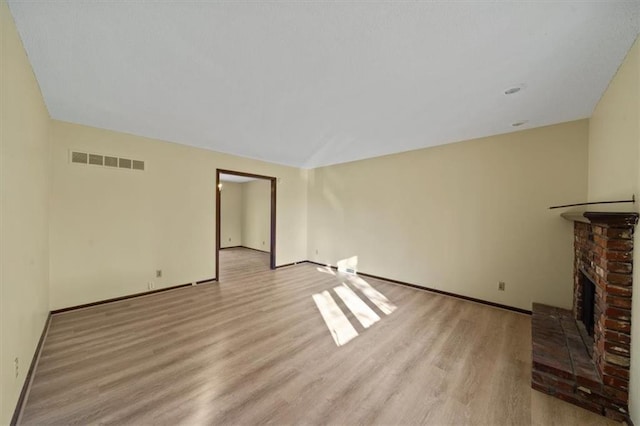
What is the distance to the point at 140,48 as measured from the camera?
1.66 metres

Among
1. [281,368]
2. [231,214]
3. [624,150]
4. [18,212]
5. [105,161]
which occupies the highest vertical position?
[105,161]

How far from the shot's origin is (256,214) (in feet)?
26.5

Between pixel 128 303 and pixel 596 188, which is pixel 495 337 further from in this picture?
pixel 128 303

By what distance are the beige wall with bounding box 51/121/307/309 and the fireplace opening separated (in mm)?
5127

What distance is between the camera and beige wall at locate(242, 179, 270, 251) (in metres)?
7.68

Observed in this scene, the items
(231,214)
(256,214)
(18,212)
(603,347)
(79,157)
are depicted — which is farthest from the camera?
(231,214)

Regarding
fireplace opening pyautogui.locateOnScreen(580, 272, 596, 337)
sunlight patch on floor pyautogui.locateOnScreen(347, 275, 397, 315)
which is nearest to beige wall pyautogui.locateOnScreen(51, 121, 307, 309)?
sunlight patch on floor pyautogui.locateOnScreen(347, 275, 397, 315)

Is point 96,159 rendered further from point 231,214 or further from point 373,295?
point 231,214

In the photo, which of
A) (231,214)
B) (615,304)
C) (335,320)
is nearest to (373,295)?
(335,320)

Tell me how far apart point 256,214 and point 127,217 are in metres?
4.60

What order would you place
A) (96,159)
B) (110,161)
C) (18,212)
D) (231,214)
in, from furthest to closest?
1. (231,214)
2. (110,161)
3. (96,159)
4. (18,212)

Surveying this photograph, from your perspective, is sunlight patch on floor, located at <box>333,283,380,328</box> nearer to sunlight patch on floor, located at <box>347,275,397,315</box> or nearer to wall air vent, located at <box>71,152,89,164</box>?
sunlight patch on floor, located at <box>347,275,397,315</box>

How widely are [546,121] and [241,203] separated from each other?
8.03 meters

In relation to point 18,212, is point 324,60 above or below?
above
